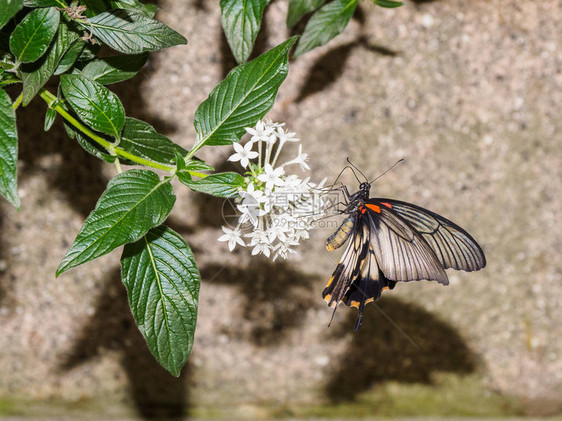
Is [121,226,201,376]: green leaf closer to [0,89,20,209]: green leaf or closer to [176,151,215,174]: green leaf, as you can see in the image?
[176,151,215,174]: green leaf

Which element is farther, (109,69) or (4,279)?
(4,279)

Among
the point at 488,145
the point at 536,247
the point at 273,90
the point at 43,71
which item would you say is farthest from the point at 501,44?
the point at 43,71

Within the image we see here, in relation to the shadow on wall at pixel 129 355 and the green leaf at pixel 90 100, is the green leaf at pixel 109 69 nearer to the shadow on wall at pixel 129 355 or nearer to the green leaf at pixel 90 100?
the green leaf at pixel 90 100

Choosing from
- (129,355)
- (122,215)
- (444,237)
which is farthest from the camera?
(129,355)

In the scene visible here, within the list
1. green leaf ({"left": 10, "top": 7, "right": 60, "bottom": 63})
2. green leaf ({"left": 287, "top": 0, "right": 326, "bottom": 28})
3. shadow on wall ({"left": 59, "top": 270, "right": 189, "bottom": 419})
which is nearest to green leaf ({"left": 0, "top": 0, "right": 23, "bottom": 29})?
green leaf ({"left": 10, "top": 7, "right": 60, "bottom": 63})

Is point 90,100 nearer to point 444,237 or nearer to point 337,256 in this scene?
point 444,237

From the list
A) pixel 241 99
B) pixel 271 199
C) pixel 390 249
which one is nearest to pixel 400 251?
pixel 390 249

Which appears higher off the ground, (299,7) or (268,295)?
(299,7)
